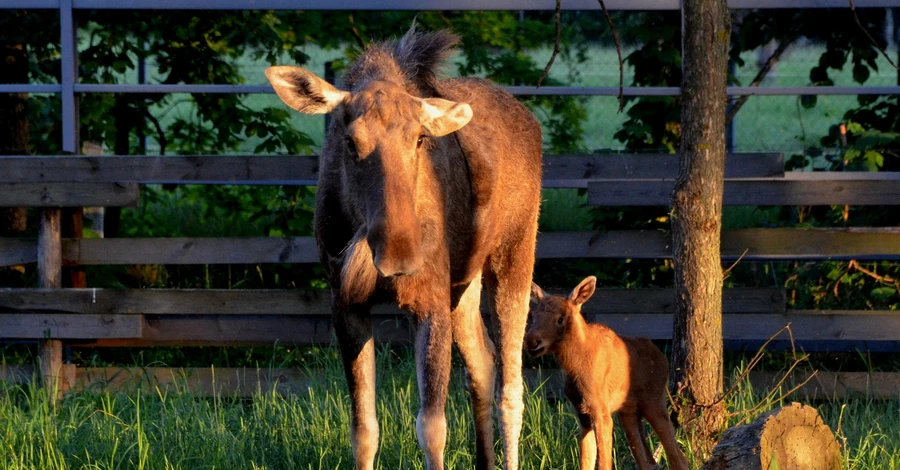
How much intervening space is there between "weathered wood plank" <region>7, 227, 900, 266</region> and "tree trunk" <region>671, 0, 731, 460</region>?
197 cm

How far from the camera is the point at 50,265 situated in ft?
25.8

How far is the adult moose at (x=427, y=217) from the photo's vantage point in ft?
14.3

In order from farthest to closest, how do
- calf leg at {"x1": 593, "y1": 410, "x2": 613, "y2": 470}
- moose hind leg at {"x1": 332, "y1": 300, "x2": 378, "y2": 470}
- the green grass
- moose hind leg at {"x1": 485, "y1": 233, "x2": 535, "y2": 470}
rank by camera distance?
moose hind leg at {"x1": 485, "y1": 233, "x2": 535, "y2": 470}, calf leg at {"x1": 593, "y1": 410, "x2": 613, "y2": 470}, the green grass, moose hind leg at {"x1": 332, "y1": 300, "x2": 378, "y2": 470}

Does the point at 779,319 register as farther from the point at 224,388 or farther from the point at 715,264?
the point at 224,388

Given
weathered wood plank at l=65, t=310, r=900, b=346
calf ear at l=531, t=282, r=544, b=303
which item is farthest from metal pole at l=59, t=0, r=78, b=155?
calf ear at l=531, t=282, r=544, b=303

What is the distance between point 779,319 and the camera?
7691mm

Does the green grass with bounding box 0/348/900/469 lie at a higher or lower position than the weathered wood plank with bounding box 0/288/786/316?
lower

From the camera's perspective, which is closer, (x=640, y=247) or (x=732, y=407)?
(x=732, y=407)

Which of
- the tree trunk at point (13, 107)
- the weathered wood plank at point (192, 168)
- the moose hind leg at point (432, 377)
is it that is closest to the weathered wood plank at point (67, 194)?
the weathered wood plank at point (192, 168)

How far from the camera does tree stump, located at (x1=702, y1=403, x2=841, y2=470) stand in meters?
4.09

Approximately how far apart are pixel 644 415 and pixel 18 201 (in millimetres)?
4799

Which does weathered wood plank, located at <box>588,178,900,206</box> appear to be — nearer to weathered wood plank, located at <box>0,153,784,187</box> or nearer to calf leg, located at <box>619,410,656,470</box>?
weathered wood plank, located at <box>0,153,784,187</box>

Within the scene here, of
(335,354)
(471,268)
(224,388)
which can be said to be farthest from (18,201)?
(471,268)

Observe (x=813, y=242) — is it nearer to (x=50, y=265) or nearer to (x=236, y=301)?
(x=236, y=301)
